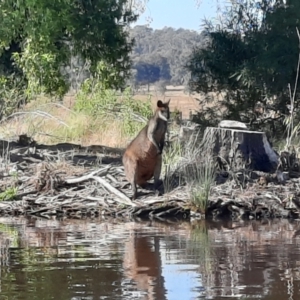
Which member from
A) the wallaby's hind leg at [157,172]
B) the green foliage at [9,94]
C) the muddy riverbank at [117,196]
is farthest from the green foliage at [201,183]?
the green foliage at [9,94]

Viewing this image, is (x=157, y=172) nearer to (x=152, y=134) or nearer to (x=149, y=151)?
(x=149, y=151)

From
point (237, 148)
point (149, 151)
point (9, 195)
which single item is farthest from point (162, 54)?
point (9, 195)

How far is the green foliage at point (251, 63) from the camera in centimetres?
2186

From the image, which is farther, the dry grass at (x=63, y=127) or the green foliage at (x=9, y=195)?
the dry grass at (x=63, y=127)

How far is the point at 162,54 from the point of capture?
94625mm

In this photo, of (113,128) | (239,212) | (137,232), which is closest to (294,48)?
(113,128)

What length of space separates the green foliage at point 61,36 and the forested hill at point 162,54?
25.2 meters

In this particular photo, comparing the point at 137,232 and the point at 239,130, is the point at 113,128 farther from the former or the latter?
the point at 137,232

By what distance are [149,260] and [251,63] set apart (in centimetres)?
1365

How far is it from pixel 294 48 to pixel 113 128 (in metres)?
5.05

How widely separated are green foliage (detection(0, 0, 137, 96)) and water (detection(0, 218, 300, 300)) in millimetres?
9453

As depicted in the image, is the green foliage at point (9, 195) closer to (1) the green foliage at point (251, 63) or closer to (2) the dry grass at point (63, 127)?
(2) the dry grass at point (63, 127)

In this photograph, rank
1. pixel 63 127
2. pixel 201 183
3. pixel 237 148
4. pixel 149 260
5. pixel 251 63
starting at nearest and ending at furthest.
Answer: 1. pixel 149 260
2. pixel 201 183
3. pixel 237 148
4. pixel 251 63
5. pixel 63 127

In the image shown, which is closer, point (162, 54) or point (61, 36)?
point (61, 36)
